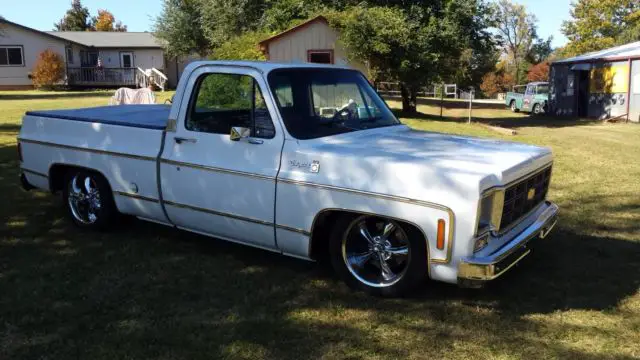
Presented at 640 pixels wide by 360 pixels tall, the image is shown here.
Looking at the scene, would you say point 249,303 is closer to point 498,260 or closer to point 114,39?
point 498,260

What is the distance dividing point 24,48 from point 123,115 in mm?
37801

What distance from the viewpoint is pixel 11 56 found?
3872 cm

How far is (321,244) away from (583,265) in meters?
2.46

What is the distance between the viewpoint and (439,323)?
404 cm

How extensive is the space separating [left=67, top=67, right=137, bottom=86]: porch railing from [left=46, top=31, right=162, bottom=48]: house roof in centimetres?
293

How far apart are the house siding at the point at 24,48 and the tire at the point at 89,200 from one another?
123ft

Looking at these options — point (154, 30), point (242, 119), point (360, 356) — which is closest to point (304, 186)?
point (242, 119)

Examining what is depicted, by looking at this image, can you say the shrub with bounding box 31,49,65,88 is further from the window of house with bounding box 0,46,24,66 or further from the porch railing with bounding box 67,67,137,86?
the porch railing with bounding box 67,67,137,86

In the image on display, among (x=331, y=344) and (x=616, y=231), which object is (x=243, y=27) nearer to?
(x=616, y=231)

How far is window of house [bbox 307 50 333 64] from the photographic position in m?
21.4

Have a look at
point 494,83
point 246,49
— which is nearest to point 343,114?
point 246,49

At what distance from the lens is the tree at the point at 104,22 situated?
260ft

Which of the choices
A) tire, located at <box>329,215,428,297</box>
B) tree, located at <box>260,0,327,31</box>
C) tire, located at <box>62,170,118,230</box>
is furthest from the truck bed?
tree, located at <box>260,0,327,31</box>

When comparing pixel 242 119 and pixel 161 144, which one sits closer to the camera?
pixel 242 119
